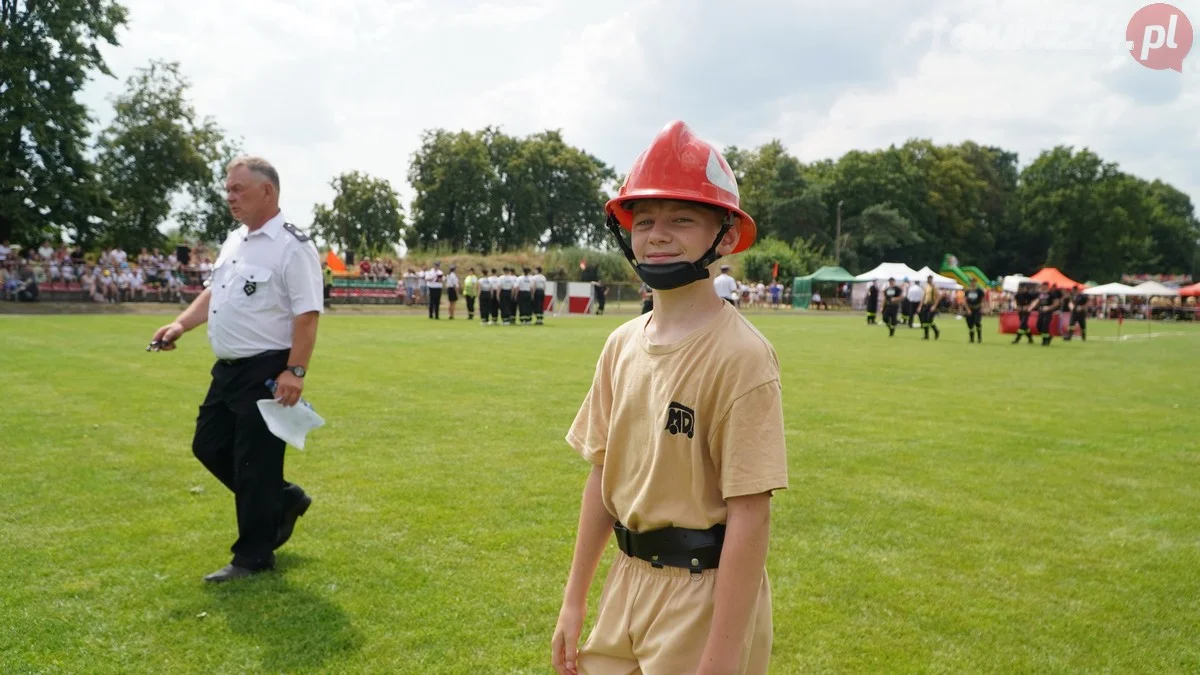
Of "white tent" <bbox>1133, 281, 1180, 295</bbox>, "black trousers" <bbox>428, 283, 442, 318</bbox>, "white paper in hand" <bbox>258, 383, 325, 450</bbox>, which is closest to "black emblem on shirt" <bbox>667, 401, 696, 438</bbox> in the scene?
"white paper in hand" <bbox>258, 383, 325, 450</bbox>

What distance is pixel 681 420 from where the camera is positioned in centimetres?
200

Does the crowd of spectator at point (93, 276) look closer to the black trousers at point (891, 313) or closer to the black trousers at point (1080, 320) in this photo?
the black trousers at point (891, 313)

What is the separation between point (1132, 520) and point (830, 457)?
→ 2391mm

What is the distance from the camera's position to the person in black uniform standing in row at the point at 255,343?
457 cm

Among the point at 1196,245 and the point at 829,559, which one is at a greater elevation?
the point at 1196,245

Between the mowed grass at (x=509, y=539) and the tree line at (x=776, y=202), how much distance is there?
3652cm

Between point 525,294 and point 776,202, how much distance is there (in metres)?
53.0

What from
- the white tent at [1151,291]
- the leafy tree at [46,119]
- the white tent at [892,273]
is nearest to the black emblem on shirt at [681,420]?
the leafy tree at [46,119]

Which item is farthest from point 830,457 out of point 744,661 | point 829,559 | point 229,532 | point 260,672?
point 744,661

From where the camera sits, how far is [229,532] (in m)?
5.31

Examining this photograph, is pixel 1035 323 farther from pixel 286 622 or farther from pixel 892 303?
pixel 286 622

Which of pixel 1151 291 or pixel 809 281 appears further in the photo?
pixel 809 281

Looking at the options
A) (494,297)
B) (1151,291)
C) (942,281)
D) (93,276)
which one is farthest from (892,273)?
(93,276)

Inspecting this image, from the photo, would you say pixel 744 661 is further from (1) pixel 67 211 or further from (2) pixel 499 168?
(2) pixel 499 168
